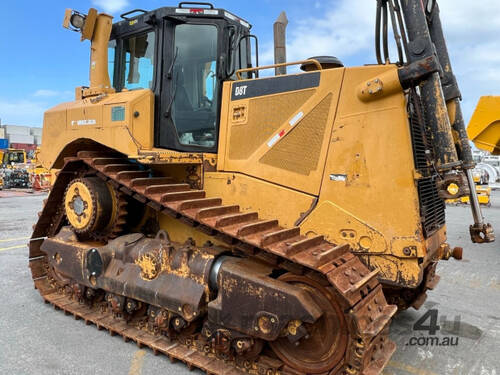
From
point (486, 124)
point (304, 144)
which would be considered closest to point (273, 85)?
point (304, 144)

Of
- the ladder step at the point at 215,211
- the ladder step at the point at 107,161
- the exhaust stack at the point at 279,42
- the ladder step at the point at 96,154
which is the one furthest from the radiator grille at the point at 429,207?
the ladder step at the point at 96,154

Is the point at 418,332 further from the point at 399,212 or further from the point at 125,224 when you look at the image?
the point at 125,224

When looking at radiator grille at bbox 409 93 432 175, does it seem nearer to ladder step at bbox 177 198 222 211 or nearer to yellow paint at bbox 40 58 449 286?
yellow paint at bbox 40 58 449 286

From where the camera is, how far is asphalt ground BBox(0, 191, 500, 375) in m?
3.43

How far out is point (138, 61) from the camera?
4574 mm

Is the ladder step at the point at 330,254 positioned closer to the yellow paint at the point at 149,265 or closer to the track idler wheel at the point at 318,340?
the track idler wheel at the point at 318,340

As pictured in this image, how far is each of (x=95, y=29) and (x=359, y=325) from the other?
430cm

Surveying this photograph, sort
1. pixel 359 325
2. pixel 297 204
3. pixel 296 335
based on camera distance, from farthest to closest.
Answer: pixel 297 204 → pixel 296 335 → pixel 359 325

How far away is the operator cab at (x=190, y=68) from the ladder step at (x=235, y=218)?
90cm

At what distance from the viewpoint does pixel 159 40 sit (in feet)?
13.8

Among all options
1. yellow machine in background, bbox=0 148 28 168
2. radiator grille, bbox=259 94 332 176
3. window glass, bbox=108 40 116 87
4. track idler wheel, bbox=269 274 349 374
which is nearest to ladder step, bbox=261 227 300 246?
track idler wheel, bbox=269 274 349 374

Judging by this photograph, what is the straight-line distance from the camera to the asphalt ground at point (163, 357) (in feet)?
11.2

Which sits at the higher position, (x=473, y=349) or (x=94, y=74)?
(x=94, y=74)

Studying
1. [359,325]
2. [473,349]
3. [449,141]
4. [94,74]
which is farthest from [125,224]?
[473,349]
